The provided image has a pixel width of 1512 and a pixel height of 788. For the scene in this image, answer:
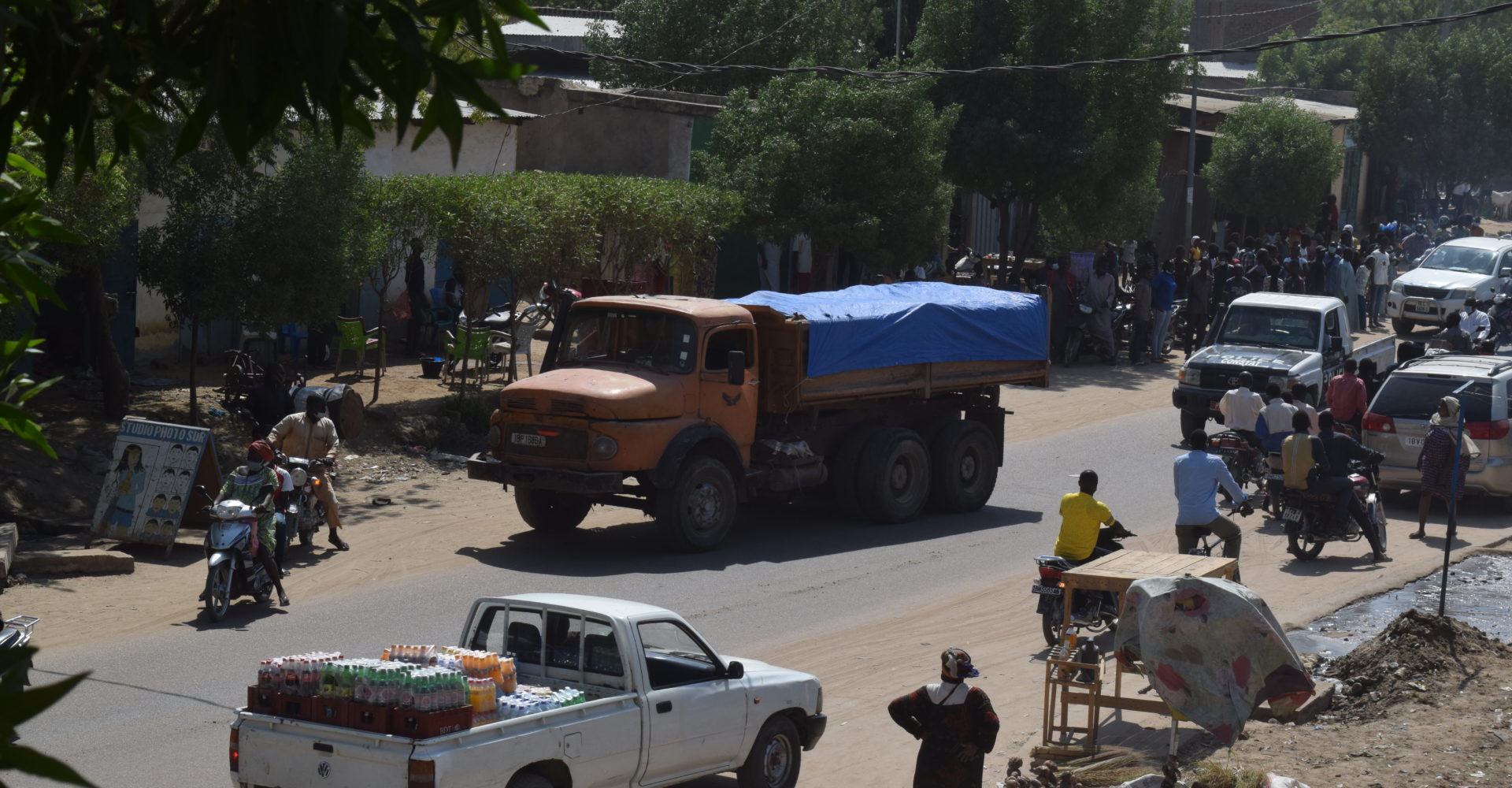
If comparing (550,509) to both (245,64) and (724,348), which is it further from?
(245,64)

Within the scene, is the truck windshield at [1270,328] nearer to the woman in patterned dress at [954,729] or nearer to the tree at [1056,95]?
the tree at [1056,95]

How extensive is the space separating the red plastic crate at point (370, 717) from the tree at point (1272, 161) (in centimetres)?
3525

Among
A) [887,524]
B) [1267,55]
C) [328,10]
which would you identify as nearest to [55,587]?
[887,524]

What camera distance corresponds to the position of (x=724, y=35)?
37.0m

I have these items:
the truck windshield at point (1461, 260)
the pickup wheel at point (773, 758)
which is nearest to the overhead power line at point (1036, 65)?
the truck windshield at point (1461, 260)

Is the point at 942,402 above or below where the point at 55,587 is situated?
above

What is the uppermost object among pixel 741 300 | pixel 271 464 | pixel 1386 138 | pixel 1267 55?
pixel 1267 55

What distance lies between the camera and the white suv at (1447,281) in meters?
33.3

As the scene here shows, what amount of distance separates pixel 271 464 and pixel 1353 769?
905 centimetres

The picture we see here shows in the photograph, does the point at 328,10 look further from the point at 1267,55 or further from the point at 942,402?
the point at 1267,55

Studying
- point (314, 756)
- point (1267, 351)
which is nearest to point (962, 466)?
point (1267, 351)

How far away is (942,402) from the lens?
17375 millimetres

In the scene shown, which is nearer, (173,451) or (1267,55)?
(173,451)

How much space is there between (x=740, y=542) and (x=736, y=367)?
200cm
